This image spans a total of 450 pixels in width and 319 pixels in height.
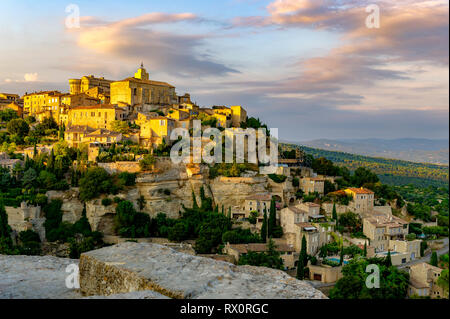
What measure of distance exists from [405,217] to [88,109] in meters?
33.0

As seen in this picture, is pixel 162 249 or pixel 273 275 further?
pixel 162 249

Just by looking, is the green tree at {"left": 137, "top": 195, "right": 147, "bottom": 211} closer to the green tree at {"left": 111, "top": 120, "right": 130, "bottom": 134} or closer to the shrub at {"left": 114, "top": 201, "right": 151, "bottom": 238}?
the shrub at {"left": 114, "top": 201, "right": 151, "bottom": 238}

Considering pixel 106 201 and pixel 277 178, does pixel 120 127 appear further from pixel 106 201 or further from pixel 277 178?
pixel 277 178

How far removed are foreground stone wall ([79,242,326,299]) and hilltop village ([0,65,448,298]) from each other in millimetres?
19928

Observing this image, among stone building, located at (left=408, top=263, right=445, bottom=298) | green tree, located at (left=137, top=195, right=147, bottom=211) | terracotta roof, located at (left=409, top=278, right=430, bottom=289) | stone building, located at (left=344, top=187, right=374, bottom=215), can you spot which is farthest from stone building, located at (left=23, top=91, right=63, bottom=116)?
stone building, located at (left=408, top=263, right=445, bottom=298)

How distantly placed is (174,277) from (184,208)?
28089 millimetres

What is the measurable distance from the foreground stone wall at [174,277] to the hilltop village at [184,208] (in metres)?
19.9

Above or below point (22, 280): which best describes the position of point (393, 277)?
below

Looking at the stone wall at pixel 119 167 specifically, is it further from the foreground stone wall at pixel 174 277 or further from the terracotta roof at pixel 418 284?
the foreground stone wall at pixel 174 277

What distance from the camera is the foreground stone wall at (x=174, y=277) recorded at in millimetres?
4629

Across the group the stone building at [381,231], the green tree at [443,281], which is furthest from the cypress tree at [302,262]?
the green tree at [443,281]
